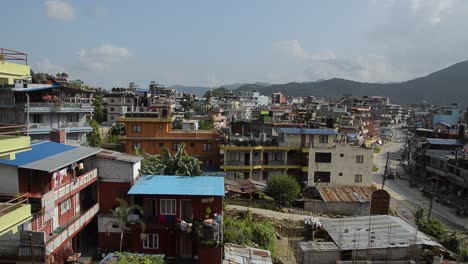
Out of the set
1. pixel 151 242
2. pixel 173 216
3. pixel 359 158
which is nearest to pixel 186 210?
pixel 173 216

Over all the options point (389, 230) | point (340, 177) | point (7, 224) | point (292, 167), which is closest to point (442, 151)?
point (340, 177)

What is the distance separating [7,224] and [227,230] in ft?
44.1

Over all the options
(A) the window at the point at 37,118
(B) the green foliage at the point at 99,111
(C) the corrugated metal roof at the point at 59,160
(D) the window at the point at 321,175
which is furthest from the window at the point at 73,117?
(B) the green foliage at the point at 99,111

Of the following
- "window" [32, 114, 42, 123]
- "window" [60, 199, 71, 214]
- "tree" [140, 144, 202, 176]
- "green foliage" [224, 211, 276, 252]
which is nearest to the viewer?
"window" [60, 199, 71, 214]

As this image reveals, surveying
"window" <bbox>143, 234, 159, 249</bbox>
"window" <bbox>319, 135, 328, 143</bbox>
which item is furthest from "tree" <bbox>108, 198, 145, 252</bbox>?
"window" <bbox>319, 135, 328, 143</bbox>

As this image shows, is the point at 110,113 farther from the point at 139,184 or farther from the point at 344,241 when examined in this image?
the point at 344,241

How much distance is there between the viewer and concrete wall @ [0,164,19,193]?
16453 mm

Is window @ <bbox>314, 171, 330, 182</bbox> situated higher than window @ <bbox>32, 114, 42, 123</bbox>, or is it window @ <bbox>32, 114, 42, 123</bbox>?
window @ <bbox>32, 114, 42, 123</bbox>

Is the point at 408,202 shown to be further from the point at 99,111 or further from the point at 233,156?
the point at 99,111

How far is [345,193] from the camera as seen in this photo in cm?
3712

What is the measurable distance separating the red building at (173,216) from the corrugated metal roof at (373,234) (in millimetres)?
8226

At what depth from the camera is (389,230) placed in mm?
23047

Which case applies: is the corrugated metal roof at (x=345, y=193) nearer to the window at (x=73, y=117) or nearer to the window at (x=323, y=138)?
the window at (x=323, y=138)

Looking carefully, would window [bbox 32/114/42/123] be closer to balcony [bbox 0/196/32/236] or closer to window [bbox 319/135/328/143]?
balcony [bbox 0/196/32/236]
